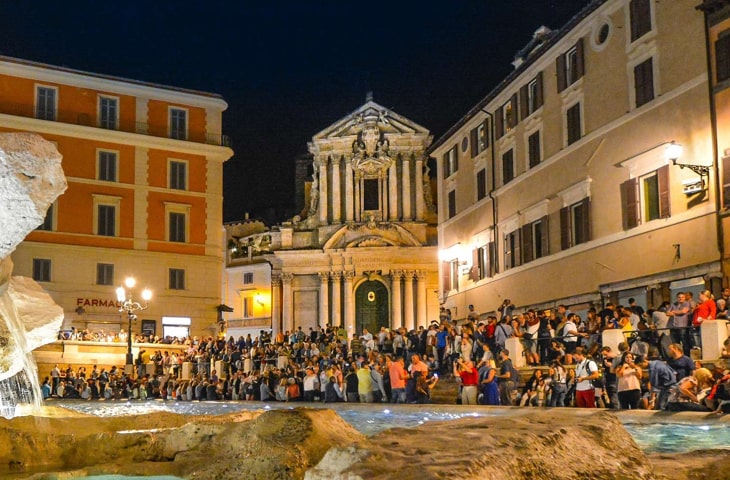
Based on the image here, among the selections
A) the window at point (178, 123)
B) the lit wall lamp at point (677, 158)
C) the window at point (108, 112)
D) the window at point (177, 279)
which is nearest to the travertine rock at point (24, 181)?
the lit wall lamp at point (677, 158)

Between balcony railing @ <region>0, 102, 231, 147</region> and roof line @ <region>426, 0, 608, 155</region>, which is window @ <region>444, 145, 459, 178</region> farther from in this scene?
balcony railing @ <region>0, 102, 231, 147</region>

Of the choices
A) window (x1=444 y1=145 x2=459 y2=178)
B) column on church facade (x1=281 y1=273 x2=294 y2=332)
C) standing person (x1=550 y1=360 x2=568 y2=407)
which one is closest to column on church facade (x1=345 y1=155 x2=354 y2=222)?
column on church facade (x1=281 y1=273 x2=294 y2=332)

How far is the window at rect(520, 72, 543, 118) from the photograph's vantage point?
100 feet

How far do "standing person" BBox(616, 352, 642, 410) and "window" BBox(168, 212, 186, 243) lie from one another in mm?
34823

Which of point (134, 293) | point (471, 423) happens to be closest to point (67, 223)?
point (134, 293)

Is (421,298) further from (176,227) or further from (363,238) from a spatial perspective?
(176,227)

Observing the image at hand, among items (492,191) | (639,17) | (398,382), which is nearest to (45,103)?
(492,191)

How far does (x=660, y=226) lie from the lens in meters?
22.6

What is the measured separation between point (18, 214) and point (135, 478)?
282cm

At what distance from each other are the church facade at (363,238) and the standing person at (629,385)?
33934mm

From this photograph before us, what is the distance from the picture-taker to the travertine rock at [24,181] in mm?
8422

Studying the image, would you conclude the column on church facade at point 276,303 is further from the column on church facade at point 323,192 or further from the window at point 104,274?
the window at point 104,274

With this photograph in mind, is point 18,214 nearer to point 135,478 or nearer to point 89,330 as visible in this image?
point 135,478

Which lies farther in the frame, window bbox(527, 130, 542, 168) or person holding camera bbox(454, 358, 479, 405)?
window bbox(527, 130, 542, 168)
